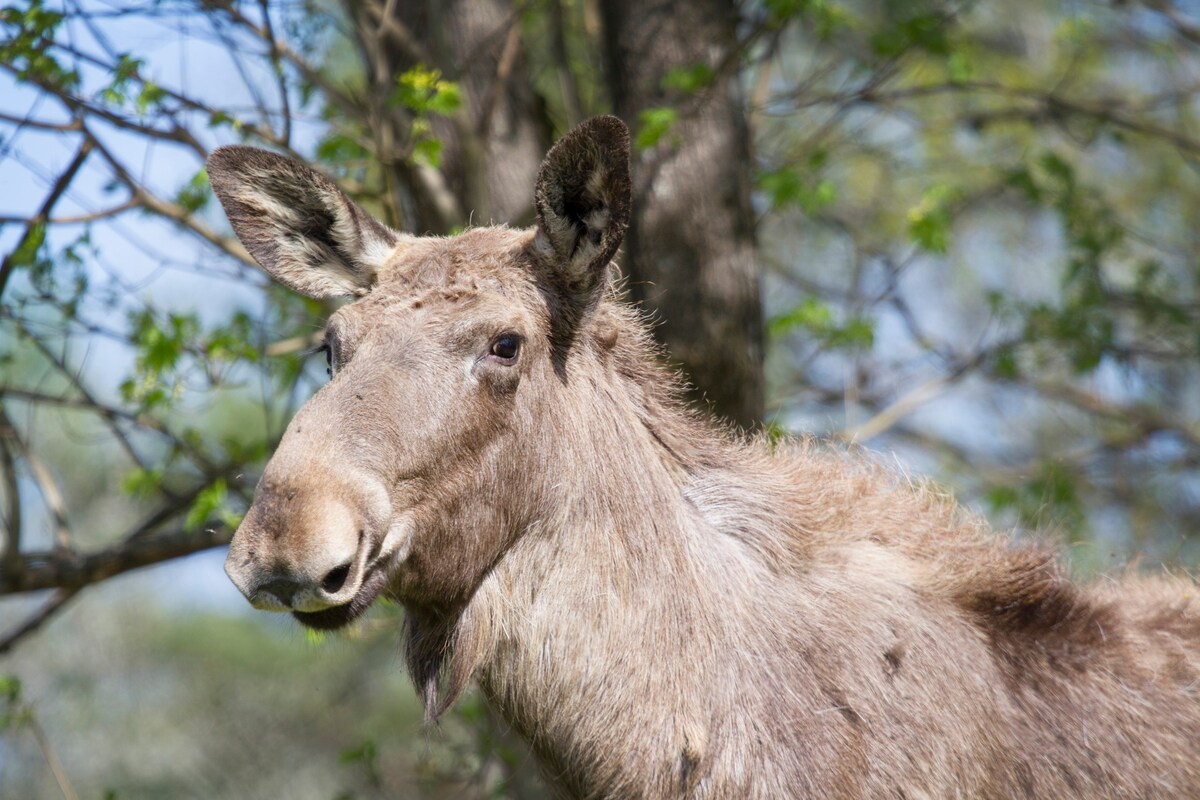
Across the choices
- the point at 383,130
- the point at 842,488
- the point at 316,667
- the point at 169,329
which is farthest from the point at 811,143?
the point at 316,667

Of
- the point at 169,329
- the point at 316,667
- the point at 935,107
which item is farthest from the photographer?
the point at 316,667

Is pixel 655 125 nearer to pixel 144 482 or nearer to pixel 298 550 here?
pixel 144 482

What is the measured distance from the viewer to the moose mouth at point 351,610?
4.09 meters

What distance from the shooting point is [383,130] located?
7379 millimetres

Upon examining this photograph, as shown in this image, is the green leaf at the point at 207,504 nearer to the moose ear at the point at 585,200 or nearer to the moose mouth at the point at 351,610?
the moose mouth at the point at 351,610

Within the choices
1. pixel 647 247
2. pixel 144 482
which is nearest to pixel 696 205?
pixel 647 247

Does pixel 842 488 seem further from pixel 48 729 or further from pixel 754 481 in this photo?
pixel 48 729

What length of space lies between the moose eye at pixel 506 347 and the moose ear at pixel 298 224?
855mm

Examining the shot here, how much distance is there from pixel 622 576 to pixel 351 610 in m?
1.11

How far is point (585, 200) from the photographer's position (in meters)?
4.75

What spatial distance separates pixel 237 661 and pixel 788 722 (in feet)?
65.2

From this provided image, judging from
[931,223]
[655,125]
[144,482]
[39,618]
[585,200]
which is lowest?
[39,618]

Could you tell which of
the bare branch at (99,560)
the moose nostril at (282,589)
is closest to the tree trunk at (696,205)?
the bare branch at (99,560)

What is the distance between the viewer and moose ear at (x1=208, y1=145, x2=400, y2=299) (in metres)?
5.11
